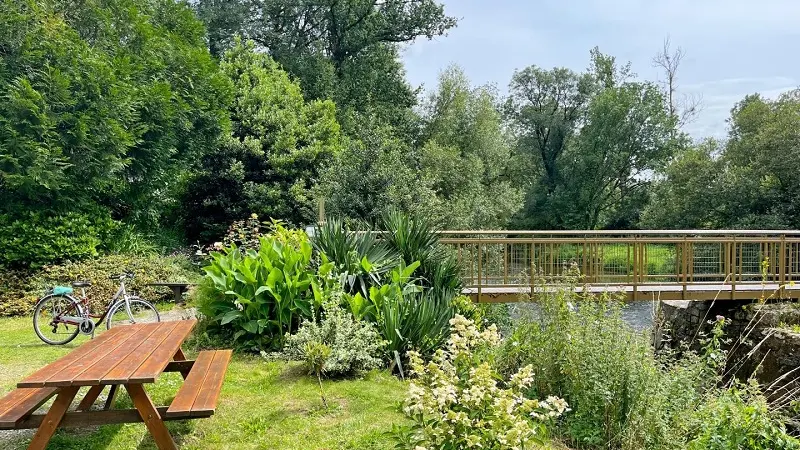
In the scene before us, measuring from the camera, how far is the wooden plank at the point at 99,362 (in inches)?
88.5

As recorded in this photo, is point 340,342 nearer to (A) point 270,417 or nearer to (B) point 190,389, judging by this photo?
(A) point 270,417

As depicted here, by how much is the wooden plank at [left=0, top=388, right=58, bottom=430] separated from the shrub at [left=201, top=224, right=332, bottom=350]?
6.90ft

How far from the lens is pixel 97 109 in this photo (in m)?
8.51

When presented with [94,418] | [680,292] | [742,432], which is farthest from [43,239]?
[680,292]

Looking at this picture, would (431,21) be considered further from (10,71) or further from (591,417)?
(591,417)

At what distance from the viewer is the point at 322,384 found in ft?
13.5

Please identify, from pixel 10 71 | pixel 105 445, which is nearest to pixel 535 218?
pixel 10 71

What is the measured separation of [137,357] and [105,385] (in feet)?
1.19

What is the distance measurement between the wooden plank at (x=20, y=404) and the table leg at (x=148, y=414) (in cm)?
52

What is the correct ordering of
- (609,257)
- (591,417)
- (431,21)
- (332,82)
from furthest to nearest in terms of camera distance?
(431,21) < (332,82) < (609,257) < (591,417)

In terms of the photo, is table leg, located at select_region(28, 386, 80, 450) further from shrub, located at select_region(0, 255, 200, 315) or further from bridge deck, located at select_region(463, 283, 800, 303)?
bridge deck, located at select_region(463, 283, 800, 303)

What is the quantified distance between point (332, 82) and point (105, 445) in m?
16.3

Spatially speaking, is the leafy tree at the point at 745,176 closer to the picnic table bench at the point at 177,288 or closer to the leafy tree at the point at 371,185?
the leafy tree at the point at 371,185

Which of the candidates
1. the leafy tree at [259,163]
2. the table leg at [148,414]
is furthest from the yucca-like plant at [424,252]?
the leafy tree at [259,163]
